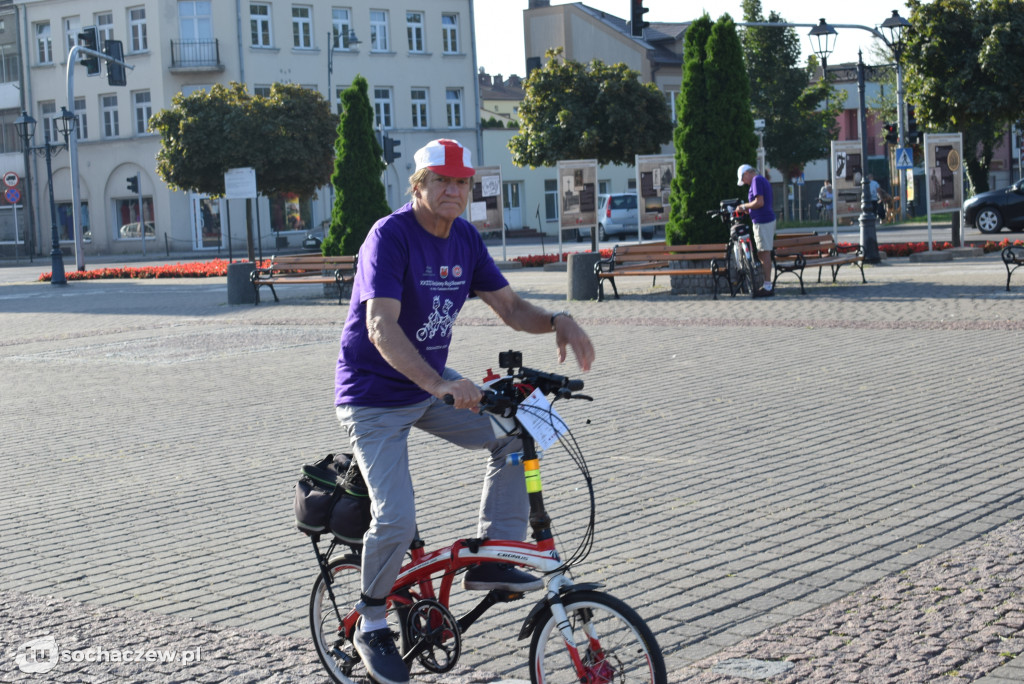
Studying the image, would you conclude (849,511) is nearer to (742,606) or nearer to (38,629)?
(742,606)

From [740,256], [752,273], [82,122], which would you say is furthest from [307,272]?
[82,122]

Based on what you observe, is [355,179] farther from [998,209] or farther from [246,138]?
[998,209]

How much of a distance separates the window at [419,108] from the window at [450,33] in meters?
2.33

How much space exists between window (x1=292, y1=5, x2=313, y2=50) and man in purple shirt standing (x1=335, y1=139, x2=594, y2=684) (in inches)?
2061

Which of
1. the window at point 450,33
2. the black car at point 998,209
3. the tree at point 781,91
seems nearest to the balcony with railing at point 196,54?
the window at point 450,33

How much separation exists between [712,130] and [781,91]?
102 feet

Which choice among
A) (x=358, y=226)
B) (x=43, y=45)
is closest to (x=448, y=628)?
(x=358, y=226)

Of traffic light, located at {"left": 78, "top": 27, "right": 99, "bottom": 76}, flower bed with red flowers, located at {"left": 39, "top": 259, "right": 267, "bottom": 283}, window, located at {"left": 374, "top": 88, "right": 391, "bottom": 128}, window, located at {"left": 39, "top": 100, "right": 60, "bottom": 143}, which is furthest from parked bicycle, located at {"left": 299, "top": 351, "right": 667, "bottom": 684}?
window, located at {"left": 39, "top": 100, "right": 60, "bottom": 143}

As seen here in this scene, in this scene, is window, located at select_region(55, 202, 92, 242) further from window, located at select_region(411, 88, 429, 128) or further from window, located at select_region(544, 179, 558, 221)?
window, located at select_region(544, 179, 558, 221)

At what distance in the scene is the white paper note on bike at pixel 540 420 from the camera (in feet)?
11.7

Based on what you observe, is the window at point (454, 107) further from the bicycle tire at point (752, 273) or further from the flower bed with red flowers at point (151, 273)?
the bicycle tire at point (752, 273)

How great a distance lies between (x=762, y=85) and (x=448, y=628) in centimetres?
4771

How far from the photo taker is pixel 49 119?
184ft

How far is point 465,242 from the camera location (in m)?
4.05
